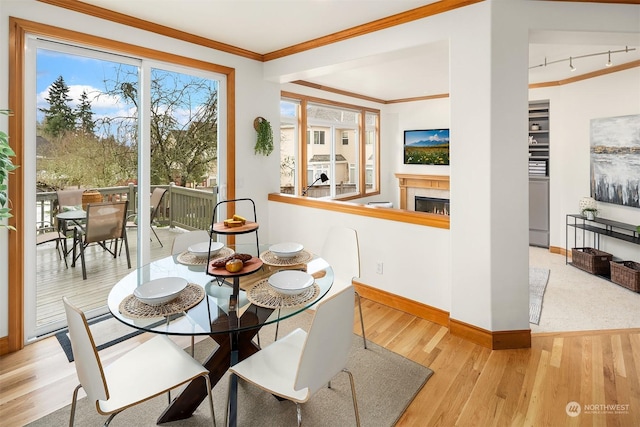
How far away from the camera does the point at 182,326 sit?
1.48m

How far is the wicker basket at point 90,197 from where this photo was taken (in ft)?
9.75

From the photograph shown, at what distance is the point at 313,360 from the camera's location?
53.9 inches

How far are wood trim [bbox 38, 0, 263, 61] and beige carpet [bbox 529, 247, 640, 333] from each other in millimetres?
3945

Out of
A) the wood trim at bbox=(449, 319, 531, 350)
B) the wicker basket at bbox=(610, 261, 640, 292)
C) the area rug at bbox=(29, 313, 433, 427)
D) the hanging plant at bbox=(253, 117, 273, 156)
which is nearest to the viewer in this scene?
the area rug at bbox=(29, 313, 433, 427)

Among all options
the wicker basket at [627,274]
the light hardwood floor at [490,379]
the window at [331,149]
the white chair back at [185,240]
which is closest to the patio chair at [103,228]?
the light hardwood floor at [490,379]

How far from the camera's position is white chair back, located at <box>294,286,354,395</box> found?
133 centimetres

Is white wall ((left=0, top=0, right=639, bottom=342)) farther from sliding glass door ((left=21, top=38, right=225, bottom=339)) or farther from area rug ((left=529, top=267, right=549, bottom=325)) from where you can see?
area rug ((left=529, top=267, right=549, bottom=325))

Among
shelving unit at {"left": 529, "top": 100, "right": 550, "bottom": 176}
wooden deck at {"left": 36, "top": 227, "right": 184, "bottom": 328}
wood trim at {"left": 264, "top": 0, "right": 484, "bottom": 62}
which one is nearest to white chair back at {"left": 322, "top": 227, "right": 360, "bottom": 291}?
wooden deck at {"left": 36, "top": 227, "right": 184, "bottom": 328}

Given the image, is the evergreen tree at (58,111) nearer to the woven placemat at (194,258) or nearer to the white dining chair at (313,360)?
the woven placemat at (194,258)

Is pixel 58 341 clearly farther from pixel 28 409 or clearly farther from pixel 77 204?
pixel 77 204

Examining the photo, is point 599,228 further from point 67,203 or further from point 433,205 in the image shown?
point 67,203

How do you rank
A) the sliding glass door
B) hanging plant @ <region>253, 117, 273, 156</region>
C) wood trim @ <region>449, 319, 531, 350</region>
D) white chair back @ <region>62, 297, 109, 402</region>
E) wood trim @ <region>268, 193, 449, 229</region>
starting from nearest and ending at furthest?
1. white chair back @ <region>62, 297, 109, 402</region>
2. wood trim @ <region>449, 319, 531, 350</region>
3. the sliding glass door
4. wood trim @ <region>268, 193, 449, 229</region>
5. hanging plant @ <region>253, 117, 273, 156</region>

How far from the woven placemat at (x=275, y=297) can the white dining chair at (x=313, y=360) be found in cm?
21

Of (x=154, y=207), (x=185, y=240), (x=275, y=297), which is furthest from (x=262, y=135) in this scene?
(x=275, y=297)
